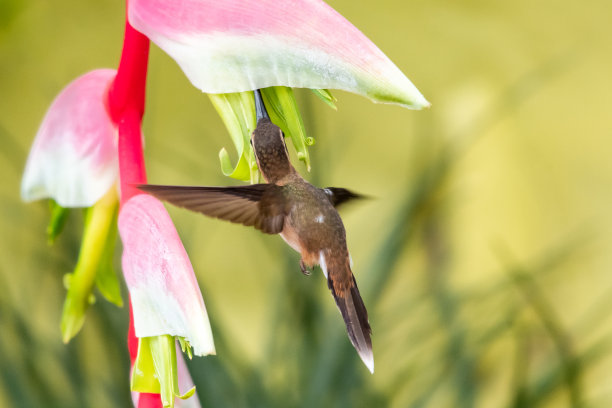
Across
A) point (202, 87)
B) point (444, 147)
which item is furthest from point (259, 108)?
point (444, 147)

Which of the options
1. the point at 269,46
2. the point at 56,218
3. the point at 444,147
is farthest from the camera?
the point at 444,147

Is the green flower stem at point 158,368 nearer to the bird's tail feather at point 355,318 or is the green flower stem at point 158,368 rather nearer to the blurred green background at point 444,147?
the bird's tail feather at point 355,318

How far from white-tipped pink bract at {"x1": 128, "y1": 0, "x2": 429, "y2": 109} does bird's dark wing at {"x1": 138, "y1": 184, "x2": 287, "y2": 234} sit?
0.15ft

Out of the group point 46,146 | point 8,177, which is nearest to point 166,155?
point 8,177

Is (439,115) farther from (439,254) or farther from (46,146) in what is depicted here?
(46,146)

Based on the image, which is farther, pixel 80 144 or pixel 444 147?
pixel 444 147

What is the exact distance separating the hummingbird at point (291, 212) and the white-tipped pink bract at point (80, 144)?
0.08 metres

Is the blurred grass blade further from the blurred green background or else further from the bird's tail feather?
the blurred green background

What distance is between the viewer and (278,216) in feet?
A: 1.29

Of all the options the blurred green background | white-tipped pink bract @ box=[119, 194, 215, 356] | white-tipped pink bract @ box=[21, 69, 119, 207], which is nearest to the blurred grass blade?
white-tipped pink bract @ box=[21, 69, 119, 207]

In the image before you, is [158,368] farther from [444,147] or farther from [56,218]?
[444,147]

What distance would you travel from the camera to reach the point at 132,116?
1.19ft

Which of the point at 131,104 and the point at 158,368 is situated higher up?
the point at 131,104

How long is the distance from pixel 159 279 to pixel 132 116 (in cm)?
10
